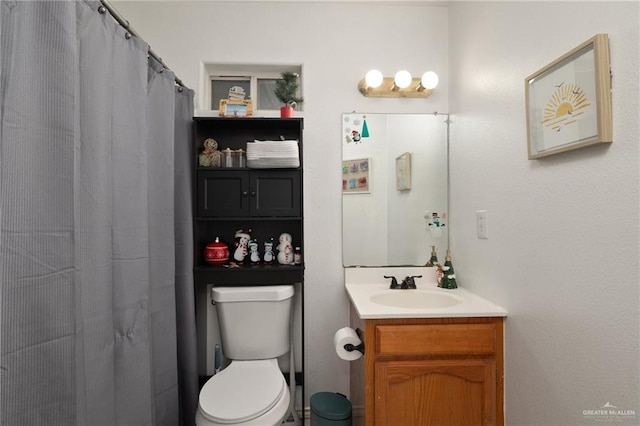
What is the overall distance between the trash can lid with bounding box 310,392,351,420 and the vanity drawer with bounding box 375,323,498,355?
564mm

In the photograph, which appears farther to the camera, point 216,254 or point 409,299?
point 216,254

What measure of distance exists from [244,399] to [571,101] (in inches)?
64.3

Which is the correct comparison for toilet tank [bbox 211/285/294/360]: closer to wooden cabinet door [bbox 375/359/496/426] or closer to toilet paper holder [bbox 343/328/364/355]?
toilet paper holder [bbox 343/328/364/355]

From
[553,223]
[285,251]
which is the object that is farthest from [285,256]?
[553,223]

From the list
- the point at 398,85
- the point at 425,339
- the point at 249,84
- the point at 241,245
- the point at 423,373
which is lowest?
the point at 423,373

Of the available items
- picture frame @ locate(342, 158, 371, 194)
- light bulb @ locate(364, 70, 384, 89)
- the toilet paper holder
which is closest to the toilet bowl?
the toilet paper holder

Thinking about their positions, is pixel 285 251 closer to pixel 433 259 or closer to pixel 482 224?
pixel 433 259

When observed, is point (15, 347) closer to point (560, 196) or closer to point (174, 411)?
point (174, 411)

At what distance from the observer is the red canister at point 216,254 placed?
5.88ft

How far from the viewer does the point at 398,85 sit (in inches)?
70.0

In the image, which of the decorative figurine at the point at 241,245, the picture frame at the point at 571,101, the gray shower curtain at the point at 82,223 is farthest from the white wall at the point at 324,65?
the picture frame at the point at 571,101

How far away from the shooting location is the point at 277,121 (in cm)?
178

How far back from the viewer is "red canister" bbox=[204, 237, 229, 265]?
1.79m

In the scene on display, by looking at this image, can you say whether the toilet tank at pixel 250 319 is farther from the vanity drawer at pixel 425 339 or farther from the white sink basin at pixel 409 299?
the vanity drawer at pixel 425 339
